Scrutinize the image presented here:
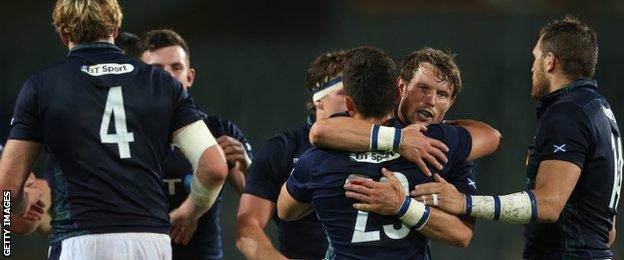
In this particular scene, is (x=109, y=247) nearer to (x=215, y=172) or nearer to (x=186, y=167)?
(x=215, y=172)

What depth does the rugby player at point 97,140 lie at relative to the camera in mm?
3158

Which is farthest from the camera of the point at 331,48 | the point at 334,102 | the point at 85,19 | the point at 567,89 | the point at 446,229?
the point at 331,48

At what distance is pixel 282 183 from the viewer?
3928mm

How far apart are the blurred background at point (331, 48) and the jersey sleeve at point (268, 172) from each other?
12.0 feet

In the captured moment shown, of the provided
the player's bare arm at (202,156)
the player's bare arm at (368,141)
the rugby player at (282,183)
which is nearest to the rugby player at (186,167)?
the rugby player at (282,183)

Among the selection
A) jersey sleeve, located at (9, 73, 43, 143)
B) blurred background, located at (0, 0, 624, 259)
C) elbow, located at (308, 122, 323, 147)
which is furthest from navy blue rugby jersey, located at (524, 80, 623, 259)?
blurred background, located at (0, 0, 624, 259)

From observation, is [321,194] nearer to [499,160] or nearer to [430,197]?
[430,197]

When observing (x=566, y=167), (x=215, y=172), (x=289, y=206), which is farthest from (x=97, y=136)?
(x=566, y=167)

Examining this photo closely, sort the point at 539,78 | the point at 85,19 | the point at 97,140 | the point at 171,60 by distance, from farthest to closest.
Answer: the point at 171,60
the point at 539,78
the point at 85,19
the point at 97,140

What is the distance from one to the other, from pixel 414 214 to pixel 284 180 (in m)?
1.05

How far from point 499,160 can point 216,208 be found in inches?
147

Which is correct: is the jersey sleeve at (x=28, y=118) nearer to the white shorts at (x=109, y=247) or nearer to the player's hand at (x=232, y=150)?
the white shorts at (x=109, y=247)

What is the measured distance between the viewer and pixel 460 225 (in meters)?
3.12

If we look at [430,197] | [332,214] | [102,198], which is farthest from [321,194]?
[102,198]
